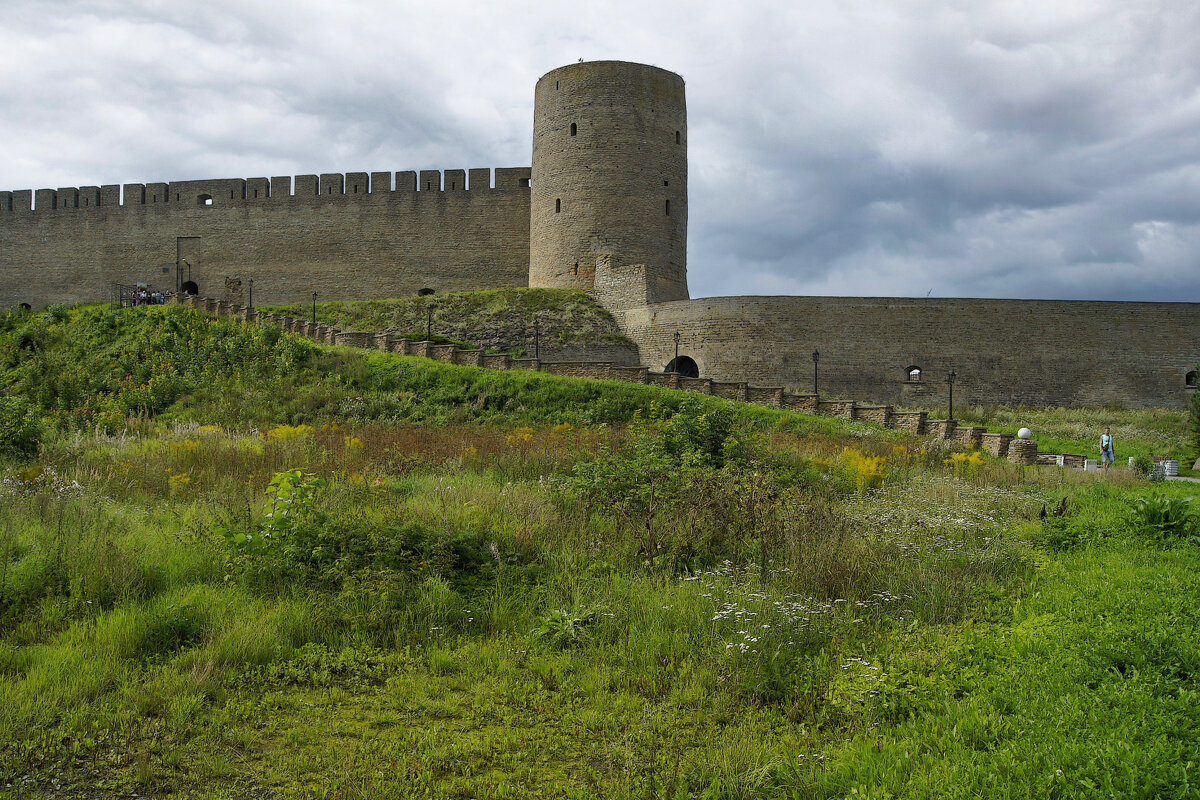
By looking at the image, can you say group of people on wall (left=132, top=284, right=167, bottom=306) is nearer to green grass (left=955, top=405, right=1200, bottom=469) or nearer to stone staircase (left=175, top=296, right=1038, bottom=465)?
stone staircase (left=175, top=296, right=1038, bottom=465)

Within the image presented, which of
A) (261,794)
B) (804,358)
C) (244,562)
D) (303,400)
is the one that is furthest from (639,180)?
(261,794)

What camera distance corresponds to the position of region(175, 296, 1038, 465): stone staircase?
762 inches

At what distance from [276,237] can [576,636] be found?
41014mm

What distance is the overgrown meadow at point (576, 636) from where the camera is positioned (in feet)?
12.2

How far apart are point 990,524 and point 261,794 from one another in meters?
7.26

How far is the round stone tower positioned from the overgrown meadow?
79.0 feet

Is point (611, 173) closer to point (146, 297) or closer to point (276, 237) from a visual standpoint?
point (276, 237)

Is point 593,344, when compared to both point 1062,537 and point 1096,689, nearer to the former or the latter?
point 1062,537

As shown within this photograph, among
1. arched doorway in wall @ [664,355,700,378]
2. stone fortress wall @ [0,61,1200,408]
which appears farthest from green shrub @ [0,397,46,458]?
arched doorway in wall @ [664,355,700,378]

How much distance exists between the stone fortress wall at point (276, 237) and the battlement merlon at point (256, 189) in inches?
2.1

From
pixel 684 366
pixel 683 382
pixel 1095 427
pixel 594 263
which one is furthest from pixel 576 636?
pixel 594 263

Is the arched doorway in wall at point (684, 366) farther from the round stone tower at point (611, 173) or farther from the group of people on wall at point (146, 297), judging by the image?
the group of people on wall at point (146, 297)

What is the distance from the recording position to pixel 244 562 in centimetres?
575

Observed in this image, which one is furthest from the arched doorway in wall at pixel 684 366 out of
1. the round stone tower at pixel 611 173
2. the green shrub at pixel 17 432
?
the green shrub at pixel 17 432
